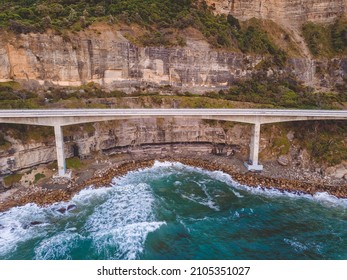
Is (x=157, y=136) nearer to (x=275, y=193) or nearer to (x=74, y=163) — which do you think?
(x=74, y=163)

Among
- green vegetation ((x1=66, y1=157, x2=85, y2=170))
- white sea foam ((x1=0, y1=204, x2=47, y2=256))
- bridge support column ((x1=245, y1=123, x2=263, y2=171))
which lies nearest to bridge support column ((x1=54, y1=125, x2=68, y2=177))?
green vegetation ((x1=66, y1=157, x2=85, y2=170))

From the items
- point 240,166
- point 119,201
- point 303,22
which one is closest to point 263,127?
point 240,166

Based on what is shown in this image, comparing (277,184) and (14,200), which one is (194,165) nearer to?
(277,184)

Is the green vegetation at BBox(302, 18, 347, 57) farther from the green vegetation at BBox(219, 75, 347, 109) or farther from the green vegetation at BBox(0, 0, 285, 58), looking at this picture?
the green vegetation at BBox(219, 75, 347, 109)

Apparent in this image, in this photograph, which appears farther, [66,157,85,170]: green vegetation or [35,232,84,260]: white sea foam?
[66,157,85,170]: green vegetation

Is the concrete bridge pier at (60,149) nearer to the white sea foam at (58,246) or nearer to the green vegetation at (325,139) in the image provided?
the white sea foam at (58,246)

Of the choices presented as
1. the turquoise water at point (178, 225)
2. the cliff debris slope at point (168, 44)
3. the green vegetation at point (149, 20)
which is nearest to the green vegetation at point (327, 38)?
the cliff debris slope at point (168, 44)
